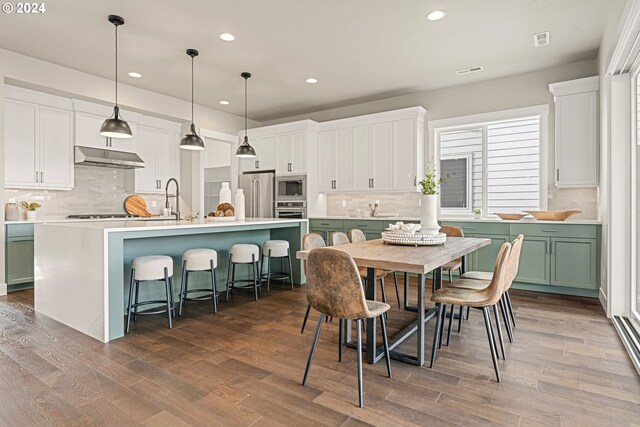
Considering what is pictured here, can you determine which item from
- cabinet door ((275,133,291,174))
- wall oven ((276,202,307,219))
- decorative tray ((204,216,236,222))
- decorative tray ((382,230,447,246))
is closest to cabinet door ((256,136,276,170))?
cabinet door ((275,133,291,174))

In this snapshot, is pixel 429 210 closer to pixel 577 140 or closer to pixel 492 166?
pixel 577 140

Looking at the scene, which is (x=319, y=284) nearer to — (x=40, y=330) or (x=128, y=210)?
(x=40, y=330)

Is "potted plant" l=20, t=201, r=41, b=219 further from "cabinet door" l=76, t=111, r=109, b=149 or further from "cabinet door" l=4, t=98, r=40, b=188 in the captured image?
"cabinet door" l=76, t=111, r=109, b=149

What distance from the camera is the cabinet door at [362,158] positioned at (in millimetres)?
6043

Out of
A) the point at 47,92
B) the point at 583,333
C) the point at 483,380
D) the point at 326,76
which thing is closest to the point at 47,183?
the point at 47,92

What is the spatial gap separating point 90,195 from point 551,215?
683 centimetres

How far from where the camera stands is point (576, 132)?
434 centimetres

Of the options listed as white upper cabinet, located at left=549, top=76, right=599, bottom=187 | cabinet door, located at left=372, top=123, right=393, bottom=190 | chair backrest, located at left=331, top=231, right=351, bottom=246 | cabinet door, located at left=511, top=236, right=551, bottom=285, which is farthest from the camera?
cabinet door, located at left=372, top=123, right=393, bottom=190

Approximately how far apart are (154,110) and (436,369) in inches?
224

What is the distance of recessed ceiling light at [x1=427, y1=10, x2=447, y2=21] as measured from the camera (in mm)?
3438

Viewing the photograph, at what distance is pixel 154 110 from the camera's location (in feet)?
19.4

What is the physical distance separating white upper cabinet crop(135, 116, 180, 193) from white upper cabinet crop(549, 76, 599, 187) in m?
6.12

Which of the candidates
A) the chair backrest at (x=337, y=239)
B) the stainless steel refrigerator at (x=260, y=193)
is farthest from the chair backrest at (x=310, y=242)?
the stainless steel refrigerator at (x=260, y=193)

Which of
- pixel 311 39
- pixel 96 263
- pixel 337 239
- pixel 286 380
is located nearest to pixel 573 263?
pixel 337 239
